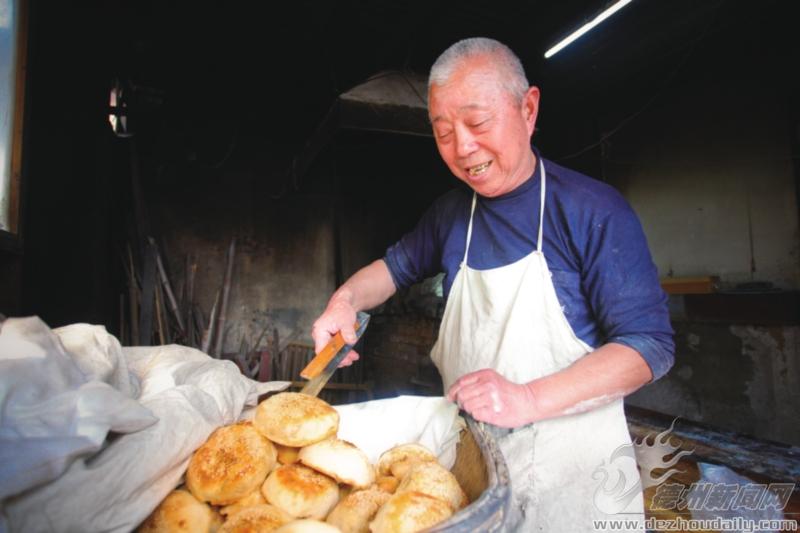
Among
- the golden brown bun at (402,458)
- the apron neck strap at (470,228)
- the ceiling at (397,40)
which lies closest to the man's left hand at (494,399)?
the golden brown bun at (402,458)

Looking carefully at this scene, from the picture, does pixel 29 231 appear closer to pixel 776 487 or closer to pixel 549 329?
pixel 549 329

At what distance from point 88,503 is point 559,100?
22.3 ft

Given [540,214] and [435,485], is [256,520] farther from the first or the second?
[540,214]

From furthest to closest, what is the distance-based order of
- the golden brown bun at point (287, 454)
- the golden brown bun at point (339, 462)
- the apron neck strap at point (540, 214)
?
1. the apron neck strap at point (540, 214)
2. the golden brown bun at point (287, 454)
3. the golden brown bun at point (339, 462)

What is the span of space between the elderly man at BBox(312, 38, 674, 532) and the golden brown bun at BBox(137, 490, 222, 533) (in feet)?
2.13

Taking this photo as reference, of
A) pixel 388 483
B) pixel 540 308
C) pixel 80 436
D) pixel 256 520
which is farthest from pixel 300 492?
pixel 540 308

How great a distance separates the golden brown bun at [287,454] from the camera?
1.14 meters

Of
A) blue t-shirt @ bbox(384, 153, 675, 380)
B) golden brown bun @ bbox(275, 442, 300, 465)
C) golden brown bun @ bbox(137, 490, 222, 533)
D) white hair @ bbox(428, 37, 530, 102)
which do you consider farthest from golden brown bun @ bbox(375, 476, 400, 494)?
white hair @ bbox(428, 37, 530, 102)

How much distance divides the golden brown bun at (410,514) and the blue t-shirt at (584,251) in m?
0.82

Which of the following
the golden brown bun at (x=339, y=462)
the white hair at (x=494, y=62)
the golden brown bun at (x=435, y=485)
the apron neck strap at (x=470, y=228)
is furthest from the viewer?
the apron neck strap at (x=470, y=228)

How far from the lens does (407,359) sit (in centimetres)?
620

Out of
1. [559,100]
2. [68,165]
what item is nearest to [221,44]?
[68,165]

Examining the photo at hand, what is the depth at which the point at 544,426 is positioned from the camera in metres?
1.49

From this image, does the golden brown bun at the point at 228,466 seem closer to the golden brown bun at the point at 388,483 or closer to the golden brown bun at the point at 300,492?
the golden brown bun at the point at 300,492
